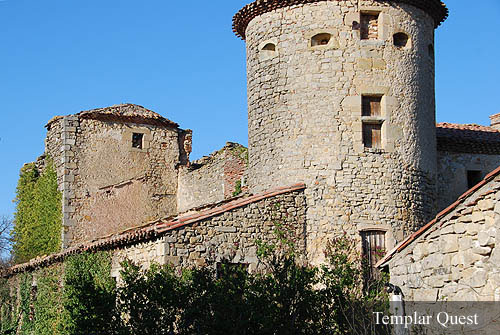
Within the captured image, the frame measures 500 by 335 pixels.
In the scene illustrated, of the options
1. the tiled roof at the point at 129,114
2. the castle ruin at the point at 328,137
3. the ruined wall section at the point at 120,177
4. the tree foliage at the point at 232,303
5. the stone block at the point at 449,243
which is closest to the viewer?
the stone block at the point at 449,243

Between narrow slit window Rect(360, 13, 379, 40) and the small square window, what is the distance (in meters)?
9.22

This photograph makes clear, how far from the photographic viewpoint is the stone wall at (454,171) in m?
19.0

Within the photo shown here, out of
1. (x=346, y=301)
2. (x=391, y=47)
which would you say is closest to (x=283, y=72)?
(x=391, y=47)

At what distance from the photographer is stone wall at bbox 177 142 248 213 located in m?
20.6

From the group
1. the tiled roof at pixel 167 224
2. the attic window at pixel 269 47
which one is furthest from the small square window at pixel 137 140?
the attic window at pixel 269 47

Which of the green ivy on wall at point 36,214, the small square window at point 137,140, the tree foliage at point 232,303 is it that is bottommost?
the tree foliage at point 232,303

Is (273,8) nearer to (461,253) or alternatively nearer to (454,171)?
(454,171)

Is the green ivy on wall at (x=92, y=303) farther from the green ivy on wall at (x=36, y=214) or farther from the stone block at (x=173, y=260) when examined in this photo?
the green ivy on wall at (x=36, y=214)

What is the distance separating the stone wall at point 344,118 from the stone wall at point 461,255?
5045 millimetres

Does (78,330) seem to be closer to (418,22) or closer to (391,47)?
(391,47)

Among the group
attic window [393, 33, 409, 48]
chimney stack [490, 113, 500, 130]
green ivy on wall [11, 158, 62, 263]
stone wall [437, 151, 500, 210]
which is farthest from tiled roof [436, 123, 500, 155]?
green ivy on wall [11, 158, 62, 263]

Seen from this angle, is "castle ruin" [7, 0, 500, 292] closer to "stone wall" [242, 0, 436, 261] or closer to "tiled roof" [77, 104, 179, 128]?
"stone wall" [242, 0, 436, 261]

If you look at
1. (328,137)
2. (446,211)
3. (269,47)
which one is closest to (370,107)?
(328,137)

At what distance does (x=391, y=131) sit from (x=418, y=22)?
9.22ft
